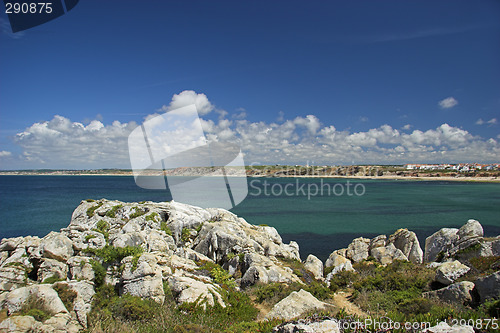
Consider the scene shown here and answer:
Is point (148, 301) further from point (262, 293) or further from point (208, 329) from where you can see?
point (262, 293)

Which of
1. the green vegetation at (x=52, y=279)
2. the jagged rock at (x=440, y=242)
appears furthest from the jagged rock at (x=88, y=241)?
the jagged rock at (x=440, y=242)

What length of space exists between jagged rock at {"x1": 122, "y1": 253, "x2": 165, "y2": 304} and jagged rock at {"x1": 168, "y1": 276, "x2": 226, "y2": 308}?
0.57m

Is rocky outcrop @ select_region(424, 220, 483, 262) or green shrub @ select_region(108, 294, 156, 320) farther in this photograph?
rocky outcrop @ select_region(424, 220, 483, 262)

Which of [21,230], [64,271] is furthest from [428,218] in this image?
[21,230]

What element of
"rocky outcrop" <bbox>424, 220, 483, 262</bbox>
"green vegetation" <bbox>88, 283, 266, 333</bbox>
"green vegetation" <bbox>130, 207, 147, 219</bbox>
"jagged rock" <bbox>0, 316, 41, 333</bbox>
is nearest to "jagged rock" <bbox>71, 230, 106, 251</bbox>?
"green vegetation" <bbox>88, 283, 266, 333</bbox>

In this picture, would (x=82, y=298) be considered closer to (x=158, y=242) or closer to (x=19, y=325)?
(x=19, y=325)

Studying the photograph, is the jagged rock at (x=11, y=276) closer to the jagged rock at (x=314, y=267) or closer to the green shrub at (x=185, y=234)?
the green shrub at (x=185, y=234)

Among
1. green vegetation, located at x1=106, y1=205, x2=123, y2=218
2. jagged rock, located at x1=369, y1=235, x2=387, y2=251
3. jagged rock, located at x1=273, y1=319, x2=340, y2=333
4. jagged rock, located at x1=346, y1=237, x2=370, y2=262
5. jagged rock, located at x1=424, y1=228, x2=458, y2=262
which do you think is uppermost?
green vegetation, located at x1=106, y1=205, x2=123, y2=218

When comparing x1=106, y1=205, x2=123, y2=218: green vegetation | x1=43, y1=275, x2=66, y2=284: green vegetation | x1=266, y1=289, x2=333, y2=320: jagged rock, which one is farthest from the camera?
x1=106, y1=205, x2=123, y2=218: green vegetation

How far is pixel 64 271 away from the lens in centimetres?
1273

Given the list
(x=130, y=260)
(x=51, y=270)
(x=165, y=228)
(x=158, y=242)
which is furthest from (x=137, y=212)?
(x=130, y=260)

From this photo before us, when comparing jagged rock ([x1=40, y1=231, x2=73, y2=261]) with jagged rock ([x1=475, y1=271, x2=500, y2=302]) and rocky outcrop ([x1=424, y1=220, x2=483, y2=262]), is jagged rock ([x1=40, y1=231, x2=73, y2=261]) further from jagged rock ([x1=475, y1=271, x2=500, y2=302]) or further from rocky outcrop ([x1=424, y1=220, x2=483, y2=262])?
rocky outcrop ([x1=424, y1=220, x2=483, y2=262])

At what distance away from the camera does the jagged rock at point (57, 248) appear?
534 inches

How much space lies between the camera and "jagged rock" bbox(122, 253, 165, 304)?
11125mm
